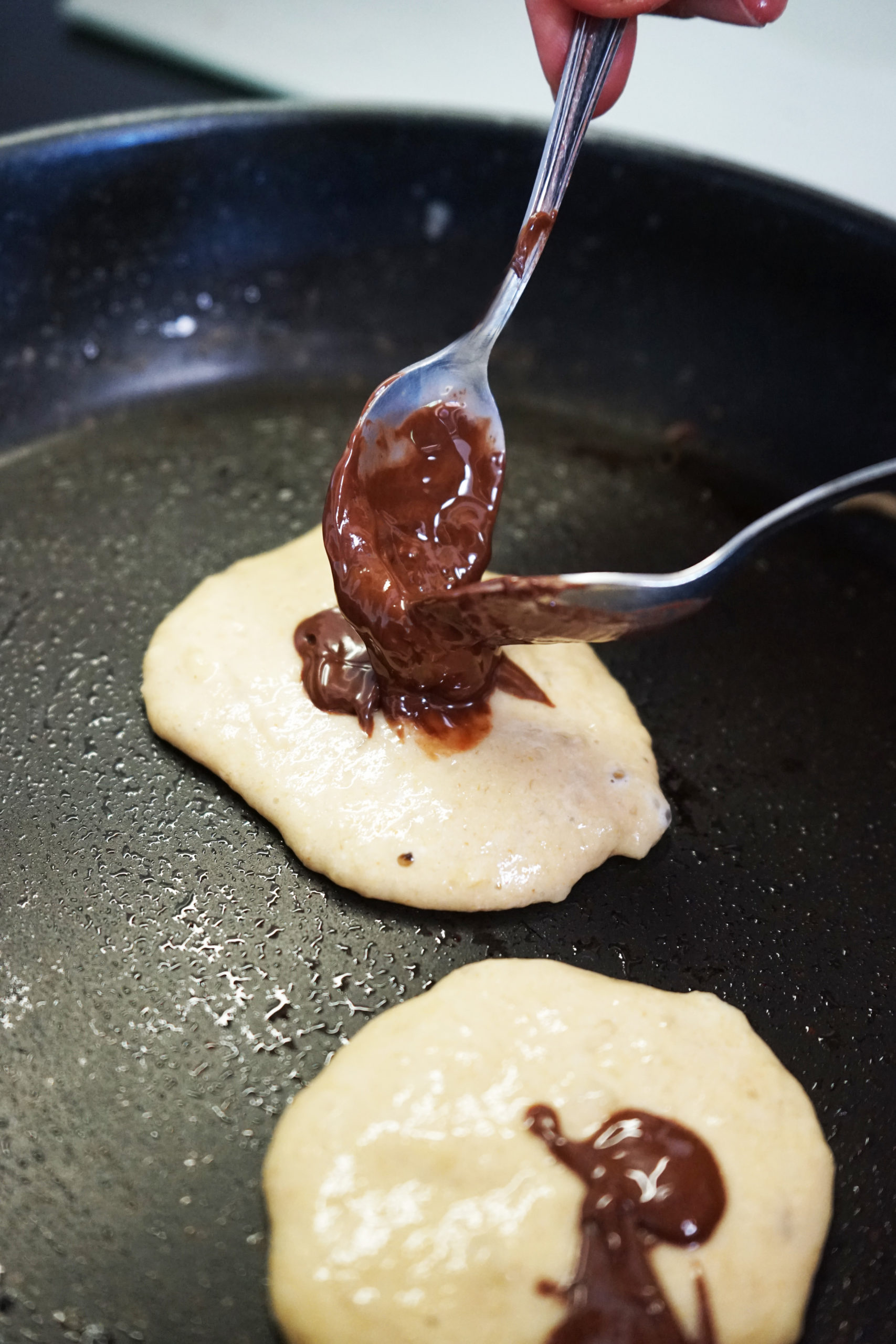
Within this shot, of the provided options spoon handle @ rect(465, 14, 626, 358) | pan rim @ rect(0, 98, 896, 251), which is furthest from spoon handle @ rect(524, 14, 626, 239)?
pan rim @ rect(0, 98, 896, 251)

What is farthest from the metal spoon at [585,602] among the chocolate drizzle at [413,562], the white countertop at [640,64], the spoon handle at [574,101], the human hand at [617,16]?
the white countertop at [640,64]

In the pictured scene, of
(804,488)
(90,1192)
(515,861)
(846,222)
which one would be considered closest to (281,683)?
(515,861)

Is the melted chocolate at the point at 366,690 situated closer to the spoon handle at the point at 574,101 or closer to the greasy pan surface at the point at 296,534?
the greasy pan surface at the point at 296,534

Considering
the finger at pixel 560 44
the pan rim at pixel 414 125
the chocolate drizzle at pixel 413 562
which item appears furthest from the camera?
the pan rim at pixel 414 125

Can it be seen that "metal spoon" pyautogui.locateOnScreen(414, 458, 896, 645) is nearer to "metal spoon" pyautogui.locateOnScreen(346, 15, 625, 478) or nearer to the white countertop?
"metal spoon" pyautogui.locateOnScreen(346, 15, 625, 478)

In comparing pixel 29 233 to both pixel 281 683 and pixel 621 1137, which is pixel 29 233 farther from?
pixel 621 1137

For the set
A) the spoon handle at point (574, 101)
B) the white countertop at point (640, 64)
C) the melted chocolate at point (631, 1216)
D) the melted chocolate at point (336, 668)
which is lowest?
the melted chocolate at point (631, 1216)

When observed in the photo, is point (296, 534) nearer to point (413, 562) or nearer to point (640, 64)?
point (413, 562)
